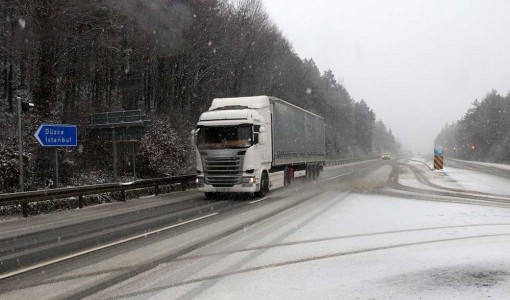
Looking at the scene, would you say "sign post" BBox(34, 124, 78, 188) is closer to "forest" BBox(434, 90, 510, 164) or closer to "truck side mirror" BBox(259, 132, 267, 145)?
"truck side mirror" BBox(259, 132, 267, 145)

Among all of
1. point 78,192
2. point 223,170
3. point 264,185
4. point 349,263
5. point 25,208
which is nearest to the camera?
point 349,263

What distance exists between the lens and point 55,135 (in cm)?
1539

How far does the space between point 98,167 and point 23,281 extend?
18.1 metres

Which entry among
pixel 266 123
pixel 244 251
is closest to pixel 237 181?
pixel 266 123

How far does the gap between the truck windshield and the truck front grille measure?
498 millimetres

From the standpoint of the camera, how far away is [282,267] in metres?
5.92

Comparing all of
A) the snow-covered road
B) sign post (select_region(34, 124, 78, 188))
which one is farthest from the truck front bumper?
sign post (select_region(34, 124, 78, 188))

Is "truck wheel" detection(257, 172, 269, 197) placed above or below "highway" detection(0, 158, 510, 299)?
above

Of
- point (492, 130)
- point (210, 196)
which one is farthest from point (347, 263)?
point (492, 130)

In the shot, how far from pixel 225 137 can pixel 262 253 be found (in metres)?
9.12

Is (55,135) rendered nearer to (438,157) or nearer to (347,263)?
(347,263)

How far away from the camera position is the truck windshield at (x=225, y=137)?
15414 millimetres

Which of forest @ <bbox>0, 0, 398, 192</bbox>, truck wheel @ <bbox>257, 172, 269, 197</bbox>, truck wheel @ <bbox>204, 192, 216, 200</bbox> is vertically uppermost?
forest @ <bbox>0, 0, 398, 192</bbox>

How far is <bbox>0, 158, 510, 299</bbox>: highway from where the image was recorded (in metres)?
4.99
